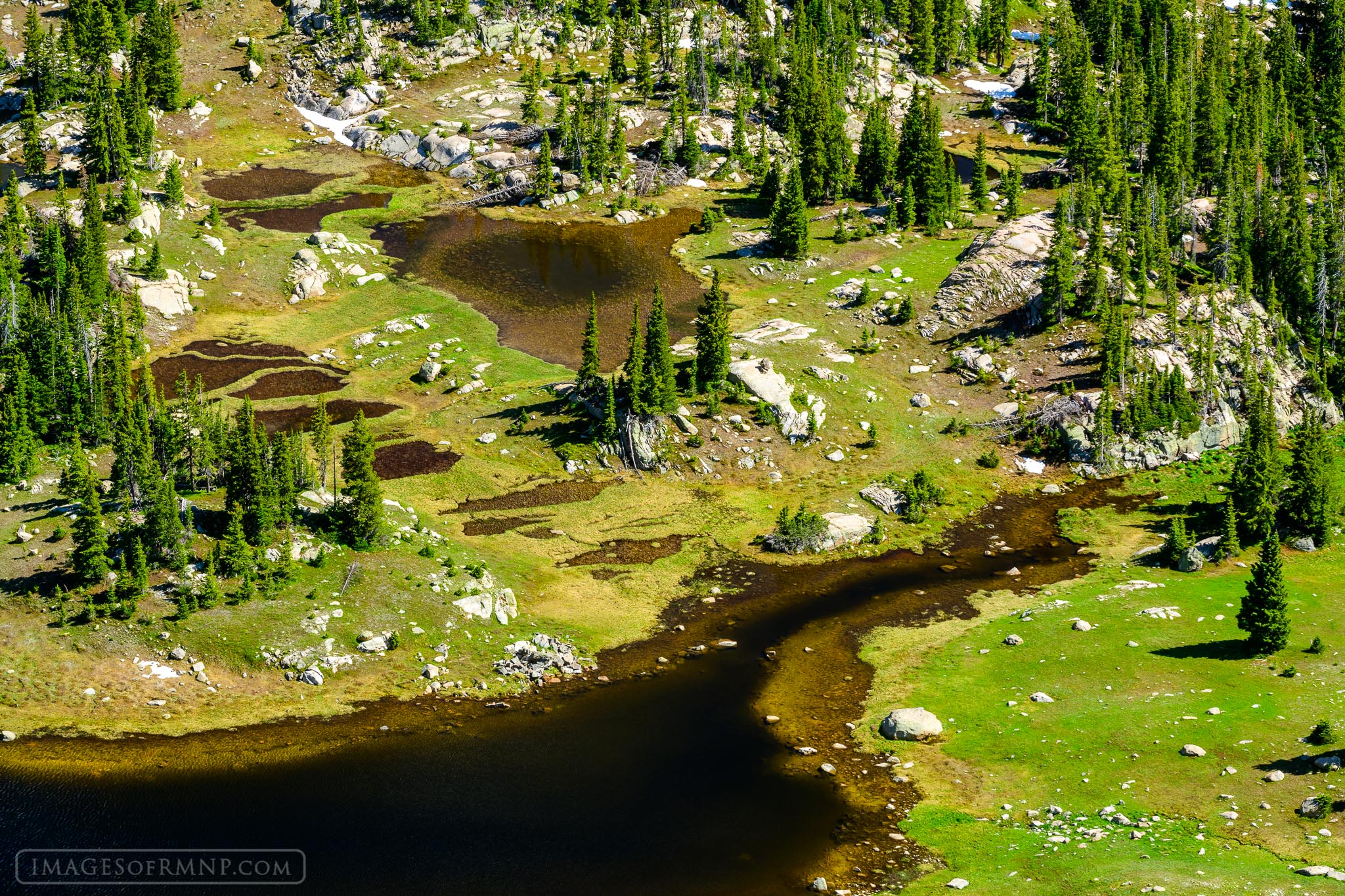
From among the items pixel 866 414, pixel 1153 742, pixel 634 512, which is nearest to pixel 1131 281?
pixel 866 414

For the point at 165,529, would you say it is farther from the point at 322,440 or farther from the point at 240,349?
the point at 240,349

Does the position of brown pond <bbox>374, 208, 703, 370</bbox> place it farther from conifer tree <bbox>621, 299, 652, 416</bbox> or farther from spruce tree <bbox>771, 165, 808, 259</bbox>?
conifer tree <bbox>621, 299, 652, 416</bbox>

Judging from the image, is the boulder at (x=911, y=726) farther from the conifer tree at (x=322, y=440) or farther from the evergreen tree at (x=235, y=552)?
the conifer tree at (x=322, y=440)

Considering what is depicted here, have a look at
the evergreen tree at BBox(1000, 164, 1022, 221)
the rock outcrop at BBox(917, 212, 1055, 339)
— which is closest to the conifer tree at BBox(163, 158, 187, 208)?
the rock outcrop at BBox(917, 212, 1055, 339)

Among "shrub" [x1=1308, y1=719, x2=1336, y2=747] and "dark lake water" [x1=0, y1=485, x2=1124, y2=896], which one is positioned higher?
"shrub" [x1=1308, y1=719, x2=1336, y2=747]

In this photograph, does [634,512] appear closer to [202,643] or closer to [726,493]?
[726,493]

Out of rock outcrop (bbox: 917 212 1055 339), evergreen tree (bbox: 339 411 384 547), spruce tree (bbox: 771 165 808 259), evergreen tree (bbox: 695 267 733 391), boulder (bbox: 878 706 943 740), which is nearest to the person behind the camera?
boulder (bbox: 878 706 943 740)

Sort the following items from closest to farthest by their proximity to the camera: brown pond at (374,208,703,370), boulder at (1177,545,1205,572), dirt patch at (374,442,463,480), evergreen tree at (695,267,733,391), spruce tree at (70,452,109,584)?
spruce tree at (70,452,109,584)
boulder at (1177,545,1205,572)
dirt patch at (374,442,463,480)
evergreen tree at (695,267,733,391)
brown pond at (374,208,703,370)
